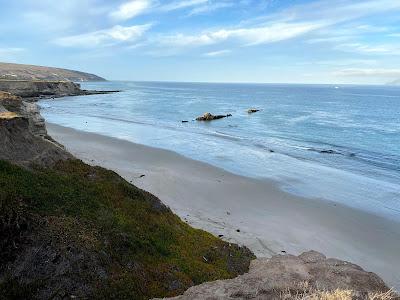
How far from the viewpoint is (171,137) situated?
5397cm

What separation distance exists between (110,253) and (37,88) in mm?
134795

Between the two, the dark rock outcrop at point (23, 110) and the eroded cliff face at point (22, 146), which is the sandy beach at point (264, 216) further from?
the eroded cliff face at point (22, 146)

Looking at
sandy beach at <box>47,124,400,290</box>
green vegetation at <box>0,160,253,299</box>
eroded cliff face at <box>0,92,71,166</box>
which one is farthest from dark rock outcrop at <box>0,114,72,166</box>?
sandy beach at <box>47,124,400,290</box>

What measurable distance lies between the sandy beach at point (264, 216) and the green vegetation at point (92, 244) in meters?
5.25

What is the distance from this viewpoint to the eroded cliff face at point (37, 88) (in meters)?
113

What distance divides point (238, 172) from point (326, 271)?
943 inches

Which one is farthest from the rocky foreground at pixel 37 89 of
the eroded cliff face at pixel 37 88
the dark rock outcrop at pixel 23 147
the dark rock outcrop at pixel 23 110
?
the dark rock outcrop at pixel 23 147

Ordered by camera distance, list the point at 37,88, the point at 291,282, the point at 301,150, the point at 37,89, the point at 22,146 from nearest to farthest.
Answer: the point at 291,282 → the point at 22,146 → the point at 301,150 → the point at 37,89 → the point at 37,88

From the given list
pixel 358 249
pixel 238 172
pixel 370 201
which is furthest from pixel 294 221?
pixel 238 172

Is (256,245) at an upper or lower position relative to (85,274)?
lower

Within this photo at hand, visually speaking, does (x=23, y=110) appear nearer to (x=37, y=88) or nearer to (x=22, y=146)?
(x=22, y=146)

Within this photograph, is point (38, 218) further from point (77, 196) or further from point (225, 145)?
point (225, 145)

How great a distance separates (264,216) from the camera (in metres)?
23.2

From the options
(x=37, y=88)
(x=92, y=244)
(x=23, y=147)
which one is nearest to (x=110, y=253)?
(x=92, y=244)
